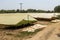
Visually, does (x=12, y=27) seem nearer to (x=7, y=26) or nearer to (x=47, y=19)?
A: (x=7, y=26)

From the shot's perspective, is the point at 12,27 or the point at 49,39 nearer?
the point at 49,39

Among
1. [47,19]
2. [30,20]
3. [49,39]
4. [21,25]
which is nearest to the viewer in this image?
[49,39]

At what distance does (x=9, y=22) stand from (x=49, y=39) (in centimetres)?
683

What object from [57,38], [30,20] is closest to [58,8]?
[30,20]

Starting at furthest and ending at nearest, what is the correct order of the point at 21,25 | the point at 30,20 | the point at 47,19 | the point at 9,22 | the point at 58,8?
the point at 58,8
the point at 47,19
the point at 30,20
the point at 21,25
the point at 9,22

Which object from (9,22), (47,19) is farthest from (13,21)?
(47,19)

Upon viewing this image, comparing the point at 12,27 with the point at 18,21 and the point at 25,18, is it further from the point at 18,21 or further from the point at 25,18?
the point at 25,18

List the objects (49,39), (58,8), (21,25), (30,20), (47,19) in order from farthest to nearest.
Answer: (58,8), (47,19), (30,20), (21,25), (49,39)

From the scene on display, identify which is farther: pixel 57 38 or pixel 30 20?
pixel 30 20

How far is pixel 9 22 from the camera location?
1608 cm

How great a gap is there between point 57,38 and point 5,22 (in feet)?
23.4

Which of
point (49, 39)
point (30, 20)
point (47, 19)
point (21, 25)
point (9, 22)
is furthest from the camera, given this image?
point (47, 19)

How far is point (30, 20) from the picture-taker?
62.7 feet

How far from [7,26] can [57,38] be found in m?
7.53
